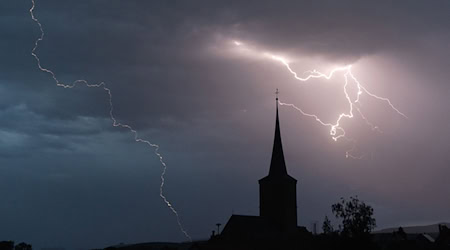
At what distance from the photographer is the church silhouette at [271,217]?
272 feet

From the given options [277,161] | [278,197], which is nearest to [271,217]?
[278,197]

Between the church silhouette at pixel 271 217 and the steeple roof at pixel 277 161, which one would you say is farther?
the steeple roof at pixel 277 161

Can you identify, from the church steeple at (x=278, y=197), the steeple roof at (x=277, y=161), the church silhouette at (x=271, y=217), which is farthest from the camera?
the steeple roof at (x=277, y=161)

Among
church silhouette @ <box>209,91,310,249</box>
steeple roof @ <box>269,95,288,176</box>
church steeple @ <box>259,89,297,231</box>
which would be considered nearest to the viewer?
church silhouette @ <box>209,91,310,249</box>

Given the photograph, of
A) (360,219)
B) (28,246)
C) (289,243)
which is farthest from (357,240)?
(28,246)

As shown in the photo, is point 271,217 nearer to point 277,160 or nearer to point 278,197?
point 278,197

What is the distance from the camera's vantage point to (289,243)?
257ft

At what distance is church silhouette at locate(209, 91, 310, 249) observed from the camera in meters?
83.0

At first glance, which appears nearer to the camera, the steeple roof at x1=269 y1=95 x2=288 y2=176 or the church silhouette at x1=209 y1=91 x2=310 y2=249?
the church silhouette at x1=209 y1=91 x2=310 y2=249

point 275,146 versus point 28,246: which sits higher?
point 275,146

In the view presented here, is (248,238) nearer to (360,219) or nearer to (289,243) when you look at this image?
(289,243)

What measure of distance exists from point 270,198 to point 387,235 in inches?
Answer: 1915

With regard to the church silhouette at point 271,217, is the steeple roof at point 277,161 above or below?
above

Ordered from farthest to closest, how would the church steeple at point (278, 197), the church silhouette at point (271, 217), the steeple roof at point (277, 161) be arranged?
1. the steeple roof at point (277, 161)
2. the church steeple at point (278, 197)
3. the church silhouette at point (271, 217)
